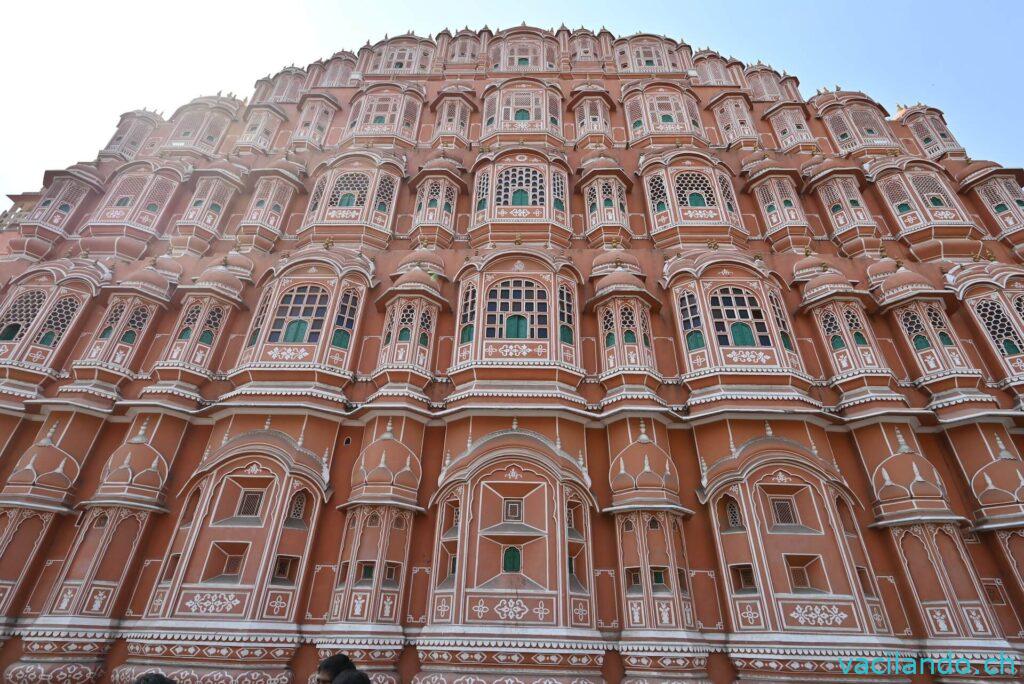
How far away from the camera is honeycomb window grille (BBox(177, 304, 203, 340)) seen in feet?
49.0

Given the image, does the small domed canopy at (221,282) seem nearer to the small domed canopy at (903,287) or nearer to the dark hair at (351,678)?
the dark hair at (351,678)

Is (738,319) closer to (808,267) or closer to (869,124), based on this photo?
(808,267)

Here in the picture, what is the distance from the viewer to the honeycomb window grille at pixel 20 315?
1506cm

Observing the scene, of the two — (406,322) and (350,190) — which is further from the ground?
(350,190)

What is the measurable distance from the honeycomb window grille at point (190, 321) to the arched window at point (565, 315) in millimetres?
10532

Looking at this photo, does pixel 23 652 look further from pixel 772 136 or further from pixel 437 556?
pixel 772 136

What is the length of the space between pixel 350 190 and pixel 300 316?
6.76 meters

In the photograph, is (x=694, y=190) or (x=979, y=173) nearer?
(x=694, y=190)

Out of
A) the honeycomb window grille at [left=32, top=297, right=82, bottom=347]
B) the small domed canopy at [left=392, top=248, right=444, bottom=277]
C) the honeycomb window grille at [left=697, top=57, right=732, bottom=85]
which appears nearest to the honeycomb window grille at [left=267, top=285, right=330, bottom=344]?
the small domed canopy at [left=392, top=248, right=444, bottom=277]

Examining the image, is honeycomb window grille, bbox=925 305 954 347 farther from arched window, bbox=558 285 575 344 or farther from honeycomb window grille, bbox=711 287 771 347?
arched window, bbox=558 285 575 344

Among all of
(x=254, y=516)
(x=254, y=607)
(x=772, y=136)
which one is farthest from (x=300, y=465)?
(x=772, y=136)

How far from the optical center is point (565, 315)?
15.0 m

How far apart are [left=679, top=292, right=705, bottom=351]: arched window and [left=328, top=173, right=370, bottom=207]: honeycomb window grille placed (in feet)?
38.6

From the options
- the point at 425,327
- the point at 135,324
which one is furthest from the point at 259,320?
the point at 425,327
